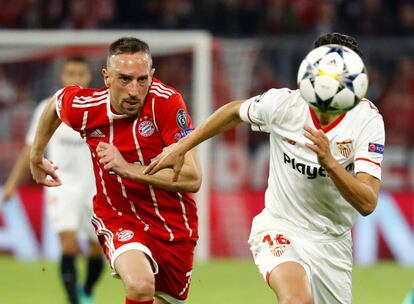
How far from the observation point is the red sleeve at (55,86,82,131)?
7.21m

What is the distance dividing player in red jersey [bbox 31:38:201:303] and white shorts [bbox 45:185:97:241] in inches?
134

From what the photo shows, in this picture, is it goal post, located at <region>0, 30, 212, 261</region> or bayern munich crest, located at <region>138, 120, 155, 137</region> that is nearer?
bayern munich crest, located at <region>138, 120, 155, 137</region>

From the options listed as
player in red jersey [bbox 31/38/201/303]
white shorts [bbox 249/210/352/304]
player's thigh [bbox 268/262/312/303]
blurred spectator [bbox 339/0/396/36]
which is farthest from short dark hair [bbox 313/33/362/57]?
blurred spectator [bbox 339/0/396/36]

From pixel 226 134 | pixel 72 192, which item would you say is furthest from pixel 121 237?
pixel 226 134

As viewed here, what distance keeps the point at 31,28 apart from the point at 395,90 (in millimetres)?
5499

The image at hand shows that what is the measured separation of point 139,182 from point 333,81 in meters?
1.32

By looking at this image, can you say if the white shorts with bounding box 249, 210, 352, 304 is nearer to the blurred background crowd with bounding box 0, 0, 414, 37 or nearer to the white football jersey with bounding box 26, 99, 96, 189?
the white football jersey with bounding box 26, 99, 96, 189

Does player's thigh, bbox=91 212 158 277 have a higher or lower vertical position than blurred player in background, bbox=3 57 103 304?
higher

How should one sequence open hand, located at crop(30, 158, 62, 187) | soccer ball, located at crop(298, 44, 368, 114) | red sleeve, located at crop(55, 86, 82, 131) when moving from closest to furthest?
soccer ball, located at crop(298, 44, 368, 114) → red sleeve, located at crop(55, 86, 82, 131) → open hand, located at crop(30, 158, 62, 187)

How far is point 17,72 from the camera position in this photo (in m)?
14.9

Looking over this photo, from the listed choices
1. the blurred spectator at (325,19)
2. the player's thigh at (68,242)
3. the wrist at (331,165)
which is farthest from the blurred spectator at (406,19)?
the wrist at (331,165)

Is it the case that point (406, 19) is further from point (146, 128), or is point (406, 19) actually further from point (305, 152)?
point (305, 152)

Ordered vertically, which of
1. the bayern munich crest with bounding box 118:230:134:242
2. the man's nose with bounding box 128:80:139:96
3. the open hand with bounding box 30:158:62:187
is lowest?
the bayern munich crest with bounding box 118:230:134:242

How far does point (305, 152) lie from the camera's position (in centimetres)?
662
